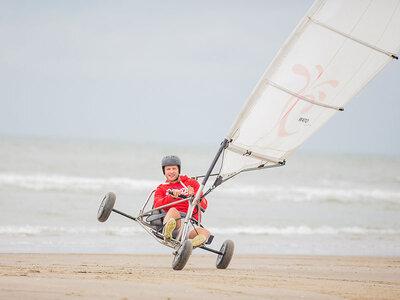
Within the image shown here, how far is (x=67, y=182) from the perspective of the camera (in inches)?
908

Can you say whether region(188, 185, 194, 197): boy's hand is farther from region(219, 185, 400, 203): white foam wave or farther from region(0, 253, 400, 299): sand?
region(219, 185, 400, 203): white foam wave

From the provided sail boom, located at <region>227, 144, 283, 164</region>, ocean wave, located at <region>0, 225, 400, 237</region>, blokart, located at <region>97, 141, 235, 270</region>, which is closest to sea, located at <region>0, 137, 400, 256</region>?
ocean wave, located at <region>0, 225, 400, 237</region>

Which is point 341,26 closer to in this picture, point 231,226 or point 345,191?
point 231,226

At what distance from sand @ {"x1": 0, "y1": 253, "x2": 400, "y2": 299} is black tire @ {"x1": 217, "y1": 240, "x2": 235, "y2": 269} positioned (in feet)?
0.45

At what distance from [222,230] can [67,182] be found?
1184 centimetres

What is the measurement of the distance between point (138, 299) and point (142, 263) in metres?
3.43

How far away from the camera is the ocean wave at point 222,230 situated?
11092mm

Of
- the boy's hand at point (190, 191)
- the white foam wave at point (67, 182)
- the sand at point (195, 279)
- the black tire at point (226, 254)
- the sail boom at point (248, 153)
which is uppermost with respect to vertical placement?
the white foam wave at point (67, 182)

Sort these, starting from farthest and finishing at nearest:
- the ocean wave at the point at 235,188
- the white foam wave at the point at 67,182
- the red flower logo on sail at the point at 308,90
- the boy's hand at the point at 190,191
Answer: the ocean wave at the point at 235,188, the white foam wave at the point at 67,182, the boy's hand at the point at 190,191, the red flower logo on sail at the point at 308,90

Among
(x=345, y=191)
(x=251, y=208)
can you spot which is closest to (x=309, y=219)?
(x=251, y=208)

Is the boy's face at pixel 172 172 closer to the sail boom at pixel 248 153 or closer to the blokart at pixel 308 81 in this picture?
the blokart at pixel 308 81

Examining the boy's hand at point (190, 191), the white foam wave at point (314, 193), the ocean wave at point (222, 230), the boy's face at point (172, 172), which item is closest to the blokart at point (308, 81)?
the boy's hand at point (190, 191)

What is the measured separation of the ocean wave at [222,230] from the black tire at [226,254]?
4449 millimetres

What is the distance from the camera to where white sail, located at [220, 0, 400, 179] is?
5.98 metres
